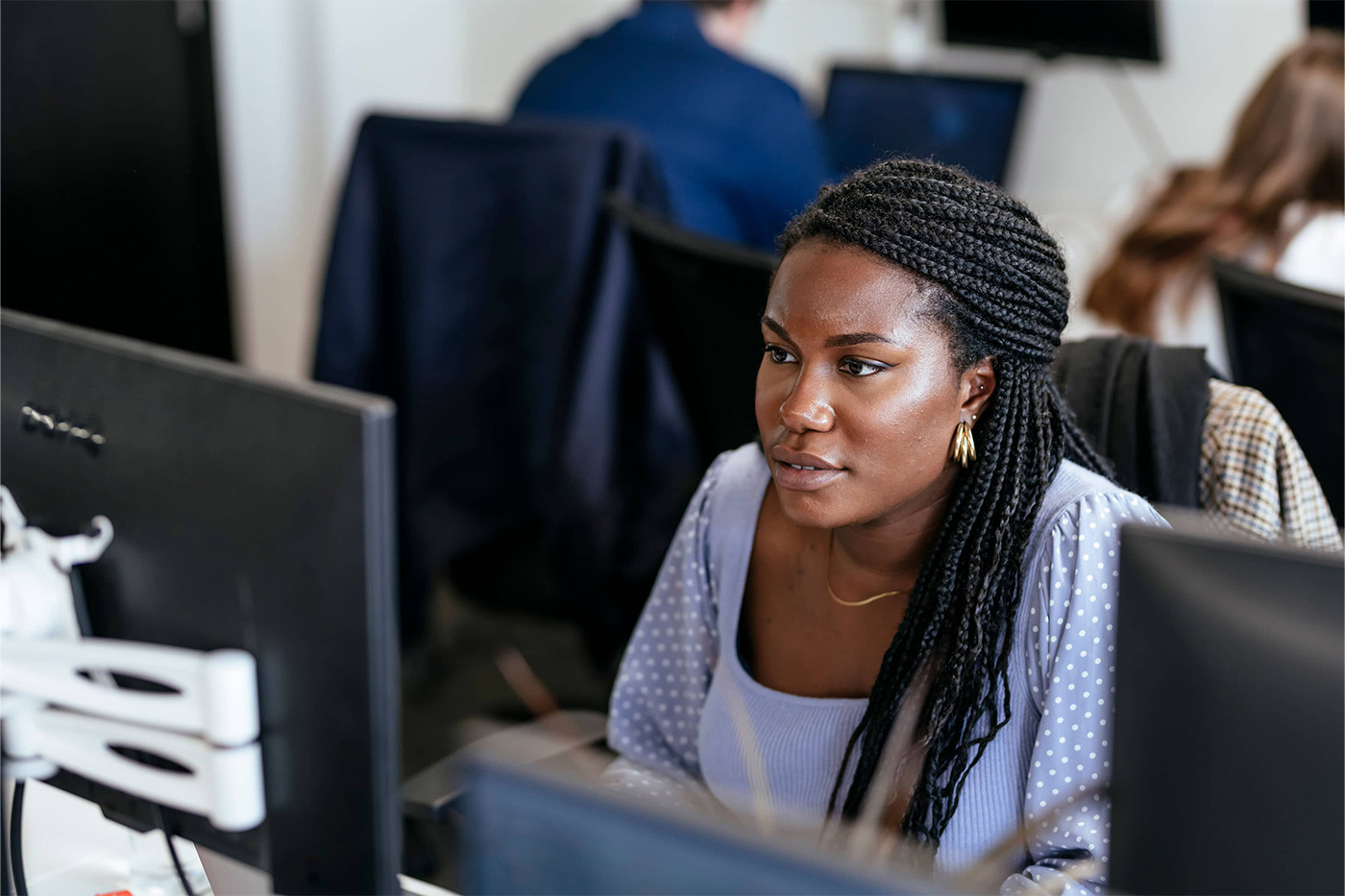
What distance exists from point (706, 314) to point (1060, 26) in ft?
4.56

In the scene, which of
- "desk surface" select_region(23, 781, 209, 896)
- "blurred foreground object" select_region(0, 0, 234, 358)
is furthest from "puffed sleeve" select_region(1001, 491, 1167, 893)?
"blurred foreground object" select_region(0, 0, 234, 358)

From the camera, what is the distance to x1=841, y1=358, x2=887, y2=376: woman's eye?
3.18 feet

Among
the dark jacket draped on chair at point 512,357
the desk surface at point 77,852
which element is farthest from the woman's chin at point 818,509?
the dark jacket draped on chair at point 512,357

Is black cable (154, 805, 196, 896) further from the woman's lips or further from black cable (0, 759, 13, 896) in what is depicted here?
the woman's lips

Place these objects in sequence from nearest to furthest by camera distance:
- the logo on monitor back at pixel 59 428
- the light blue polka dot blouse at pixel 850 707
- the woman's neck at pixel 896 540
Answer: the logo on monitor back at pixel 59 428 < the light blue polka dot blouse at pixel 850 707 < the woman's neck at pixel 896 540

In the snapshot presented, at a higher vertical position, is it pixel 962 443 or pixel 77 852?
pixel 962 443

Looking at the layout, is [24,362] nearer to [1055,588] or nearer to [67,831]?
[67,831]

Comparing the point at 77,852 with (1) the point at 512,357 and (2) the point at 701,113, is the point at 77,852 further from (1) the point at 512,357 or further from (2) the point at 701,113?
(2) the point at 701,113

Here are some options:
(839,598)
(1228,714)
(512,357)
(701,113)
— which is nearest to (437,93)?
(701,113)

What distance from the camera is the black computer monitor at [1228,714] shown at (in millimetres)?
596

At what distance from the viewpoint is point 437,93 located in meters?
3.41

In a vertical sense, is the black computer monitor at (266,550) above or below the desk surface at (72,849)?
above

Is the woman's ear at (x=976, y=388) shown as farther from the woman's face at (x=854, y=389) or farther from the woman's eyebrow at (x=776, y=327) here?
the woman's eyebrow at (x=776, y=327)

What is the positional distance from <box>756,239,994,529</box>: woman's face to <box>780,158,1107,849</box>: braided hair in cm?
2
